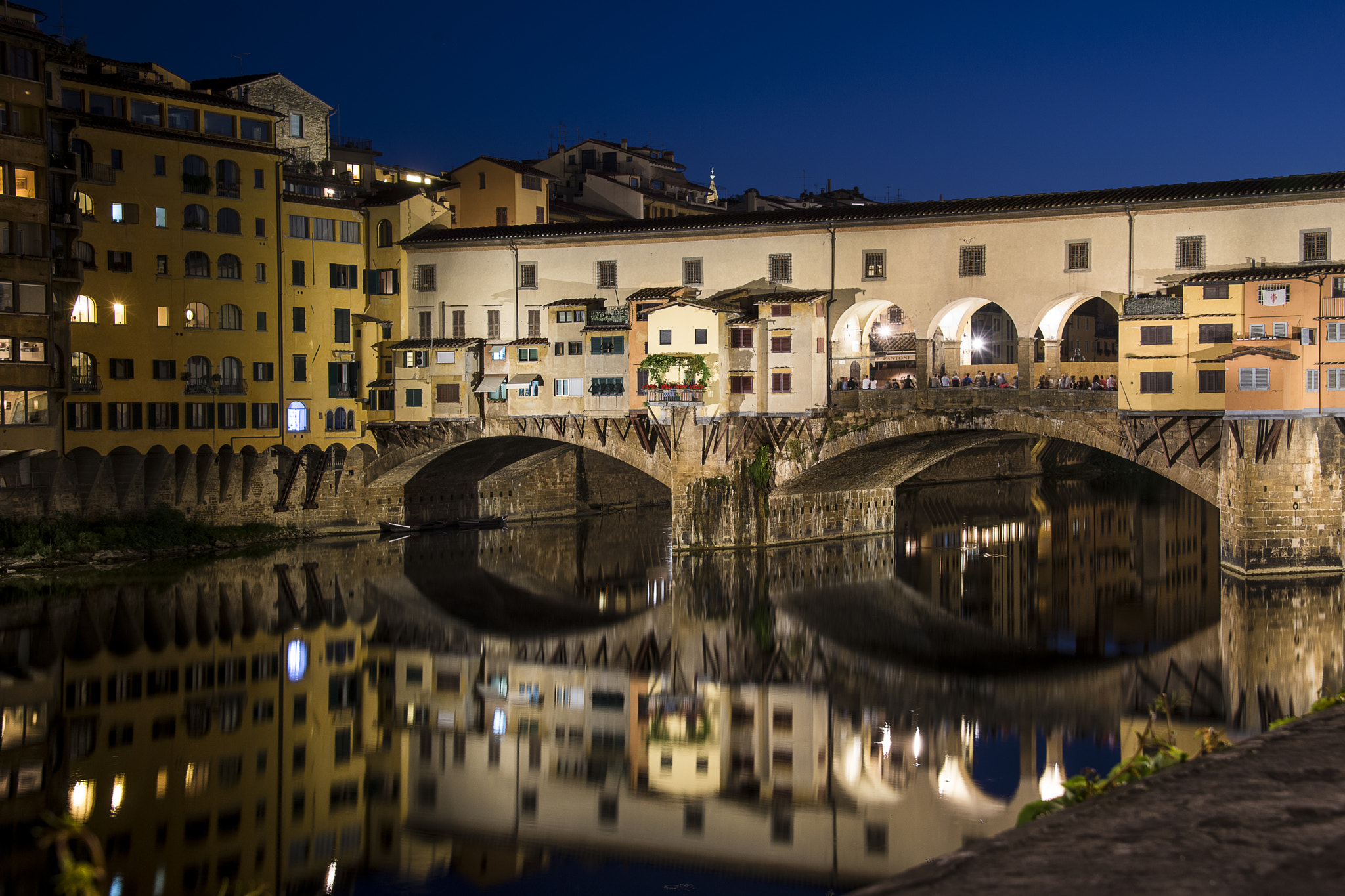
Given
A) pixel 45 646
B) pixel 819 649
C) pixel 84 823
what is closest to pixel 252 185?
pixel 45 646

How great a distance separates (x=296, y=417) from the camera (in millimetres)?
39656

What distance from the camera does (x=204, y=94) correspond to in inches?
1458

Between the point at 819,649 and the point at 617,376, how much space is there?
14.5 meters

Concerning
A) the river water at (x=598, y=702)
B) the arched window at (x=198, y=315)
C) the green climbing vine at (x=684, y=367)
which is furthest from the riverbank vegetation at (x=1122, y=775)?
the arched window at (x=198, y=315)

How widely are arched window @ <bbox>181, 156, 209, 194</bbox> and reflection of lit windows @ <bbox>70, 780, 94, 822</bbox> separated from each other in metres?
23.8

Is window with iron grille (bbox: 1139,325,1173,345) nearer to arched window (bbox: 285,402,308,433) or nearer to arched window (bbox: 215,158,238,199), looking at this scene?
arched window (bbox: 285,402,308,433)

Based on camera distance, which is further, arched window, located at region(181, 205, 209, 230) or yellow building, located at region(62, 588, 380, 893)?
arched window, located at region(181, 205, 209, 230)

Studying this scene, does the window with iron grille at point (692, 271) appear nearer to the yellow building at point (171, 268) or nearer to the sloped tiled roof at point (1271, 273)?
the yellow building at point (171, 268)

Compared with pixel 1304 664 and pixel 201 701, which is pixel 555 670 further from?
pixel 1304 664

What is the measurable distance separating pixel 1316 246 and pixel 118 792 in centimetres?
2855

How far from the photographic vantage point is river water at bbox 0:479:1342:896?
50.5ft

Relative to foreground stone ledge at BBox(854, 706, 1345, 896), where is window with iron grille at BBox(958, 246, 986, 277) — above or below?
above

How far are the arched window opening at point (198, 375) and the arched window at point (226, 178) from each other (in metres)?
4.93

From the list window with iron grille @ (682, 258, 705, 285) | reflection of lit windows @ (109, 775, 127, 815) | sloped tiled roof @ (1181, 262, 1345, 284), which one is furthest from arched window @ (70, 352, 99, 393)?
sloped tiled roof @ (1181, 262, 1345, 284)
